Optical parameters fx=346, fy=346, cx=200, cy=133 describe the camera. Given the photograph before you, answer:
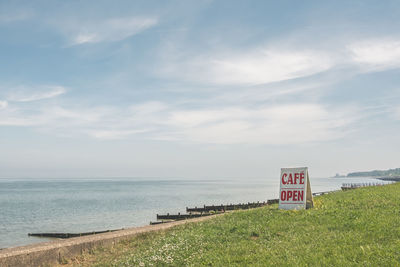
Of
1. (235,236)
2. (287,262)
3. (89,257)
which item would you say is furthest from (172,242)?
(287,262)

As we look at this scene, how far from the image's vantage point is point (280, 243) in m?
9.72

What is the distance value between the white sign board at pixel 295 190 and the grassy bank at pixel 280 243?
5.04 feet

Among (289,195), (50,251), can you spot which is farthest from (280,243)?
(50,251)

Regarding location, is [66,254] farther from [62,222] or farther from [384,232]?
[62,222]

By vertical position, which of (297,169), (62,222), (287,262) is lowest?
(62,222)

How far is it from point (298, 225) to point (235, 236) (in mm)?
2247

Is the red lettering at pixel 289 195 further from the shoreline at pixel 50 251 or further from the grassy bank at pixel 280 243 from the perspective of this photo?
the shoreline at pixel 50 251

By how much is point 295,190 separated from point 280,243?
693cm

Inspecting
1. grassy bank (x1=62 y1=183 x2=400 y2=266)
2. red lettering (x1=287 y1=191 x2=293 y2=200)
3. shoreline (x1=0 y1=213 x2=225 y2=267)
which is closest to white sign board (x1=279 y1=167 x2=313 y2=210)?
red lettering (x1=287 y1=191 x2=293 y2=200)

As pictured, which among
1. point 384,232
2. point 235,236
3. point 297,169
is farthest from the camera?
point 297,169

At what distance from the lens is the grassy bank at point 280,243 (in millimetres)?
8047

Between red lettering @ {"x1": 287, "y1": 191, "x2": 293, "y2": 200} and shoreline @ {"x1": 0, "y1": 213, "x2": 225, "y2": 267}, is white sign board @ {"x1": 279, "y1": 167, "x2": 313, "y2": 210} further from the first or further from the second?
shoreline @ {"x1": 0, "y1": 213, "x2": 225, "y2": 267}

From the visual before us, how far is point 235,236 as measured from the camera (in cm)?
1128

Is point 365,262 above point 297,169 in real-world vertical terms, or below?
below
